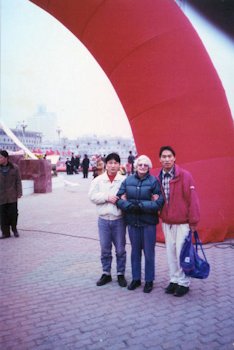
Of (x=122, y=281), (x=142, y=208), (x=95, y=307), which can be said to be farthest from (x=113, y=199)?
(x=95, y=307)

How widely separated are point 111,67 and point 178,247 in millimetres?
3664

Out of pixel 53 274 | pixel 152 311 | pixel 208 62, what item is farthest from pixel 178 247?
pixel 208 62

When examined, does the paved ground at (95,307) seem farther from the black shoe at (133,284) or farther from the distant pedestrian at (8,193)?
the distant pedestrian at (8,193)

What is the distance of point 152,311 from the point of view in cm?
369

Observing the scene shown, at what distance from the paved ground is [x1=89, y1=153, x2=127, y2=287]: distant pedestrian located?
32 cm

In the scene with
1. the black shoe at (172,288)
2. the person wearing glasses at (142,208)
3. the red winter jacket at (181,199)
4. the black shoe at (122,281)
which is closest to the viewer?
the red winter jacket at (181,199)

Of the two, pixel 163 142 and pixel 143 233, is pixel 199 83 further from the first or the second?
pixel 143 233

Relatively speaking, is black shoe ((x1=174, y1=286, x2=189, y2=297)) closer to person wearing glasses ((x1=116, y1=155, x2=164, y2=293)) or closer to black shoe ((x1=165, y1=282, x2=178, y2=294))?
black shoe ((x1=165, y1=282, x2=178, y2=294))

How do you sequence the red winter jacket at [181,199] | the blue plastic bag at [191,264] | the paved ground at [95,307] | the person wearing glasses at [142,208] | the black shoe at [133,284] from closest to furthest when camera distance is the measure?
the paved ground at [95,307], the blue plastic bag at [191,264], the red winter jacket at [181,199], the person wearing glasses at [142,208], the black shoe at [133,284]

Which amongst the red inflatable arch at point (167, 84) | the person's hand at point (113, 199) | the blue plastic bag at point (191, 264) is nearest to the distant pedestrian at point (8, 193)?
the red inflatable arch at point (167, 84)

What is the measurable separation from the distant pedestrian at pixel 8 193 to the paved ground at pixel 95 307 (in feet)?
3.63

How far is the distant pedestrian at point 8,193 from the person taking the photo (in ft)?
23.9

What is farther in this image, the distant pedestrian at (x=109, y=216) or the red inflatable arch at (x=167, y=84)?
the red inflatable arch at (x=167, y=84)

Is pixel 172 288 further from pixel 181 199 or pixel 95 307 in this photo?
pixel 181 199
